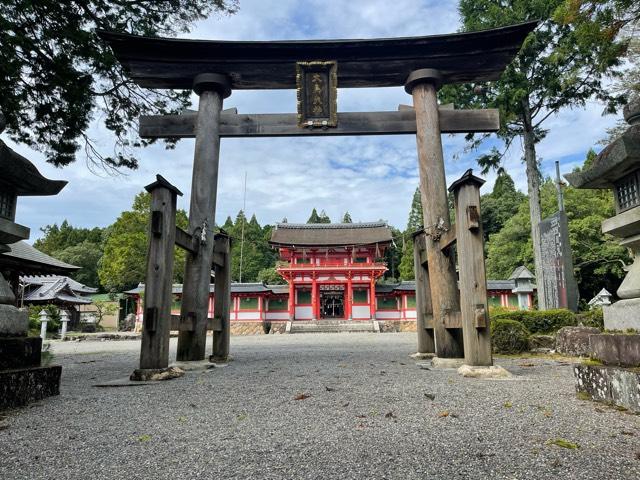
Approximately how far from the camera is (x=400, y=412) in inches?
102

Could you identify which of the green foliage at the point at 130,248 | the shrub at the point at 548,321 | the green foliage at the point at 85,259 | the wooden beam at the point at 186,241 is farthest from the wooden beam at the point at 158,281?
the green foliage at the point at 85,259

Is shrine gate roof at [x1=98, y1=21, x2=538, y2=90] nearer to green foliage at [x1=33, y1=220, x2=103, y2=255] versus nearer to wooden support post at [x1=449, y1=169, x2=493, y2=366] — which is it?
wooden support post at [x1=449, y1=169, x2=493, y2=366]

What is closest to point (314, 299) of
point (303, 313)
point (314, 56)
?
point (303, 313)

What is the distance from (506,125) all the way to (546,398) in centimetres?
1194

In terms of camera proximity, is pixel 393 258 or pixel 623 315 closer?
pixel 623 315

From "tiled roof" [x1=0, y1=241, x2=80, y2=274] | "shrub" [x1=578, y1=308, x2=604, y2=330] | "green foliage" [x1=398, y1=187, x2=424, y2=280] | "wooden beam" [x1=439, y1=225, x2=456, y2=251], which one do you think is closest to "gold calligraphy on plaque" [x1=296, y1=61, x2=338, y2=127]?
"wooden beam" [x1=439, y1=225, x2=456, y2=251]

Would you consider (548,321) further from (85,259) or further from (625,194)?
(85,259)

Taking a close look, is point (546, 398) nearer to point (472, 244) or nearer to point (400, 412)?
point (400, 412)

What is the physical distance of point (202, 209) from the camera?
525 centimetres

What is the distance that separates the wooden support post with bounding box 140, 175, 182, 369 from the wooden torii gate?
697 millimetres

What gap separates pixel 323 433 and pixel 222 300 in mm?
3929

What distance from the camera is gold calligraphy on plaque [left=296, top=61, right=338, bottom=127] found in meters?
5.75

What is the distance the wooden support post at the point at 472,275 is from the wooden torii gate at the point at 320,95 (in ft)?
2.25

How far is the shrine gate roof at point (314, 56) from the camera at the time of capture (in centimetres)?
539
